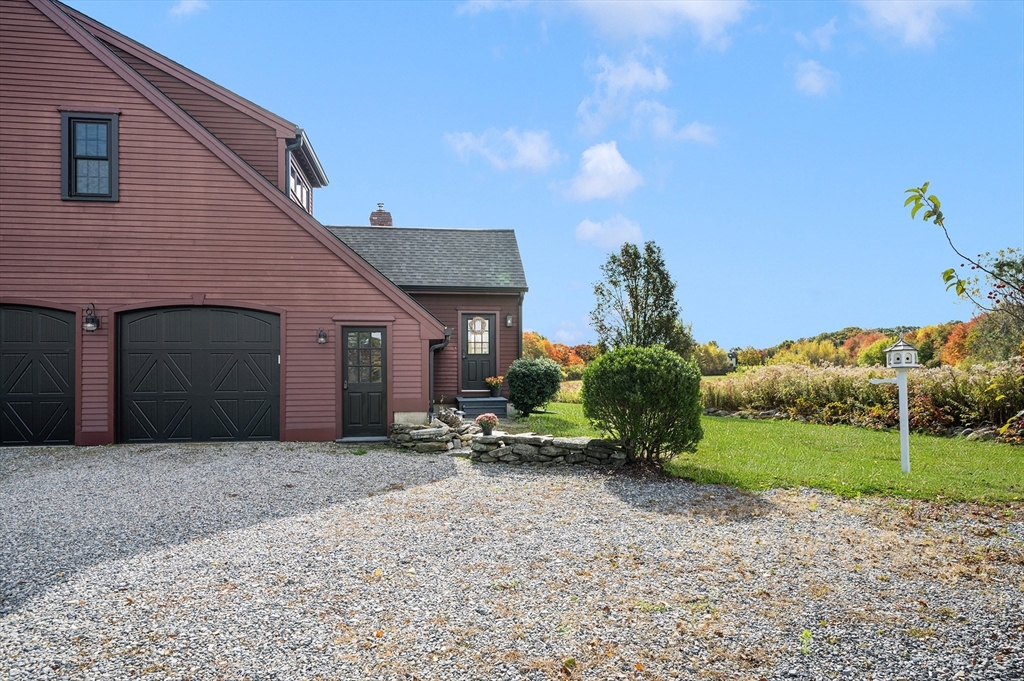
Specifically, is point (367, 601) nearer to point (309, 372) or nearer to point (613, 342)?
point (309, 372)

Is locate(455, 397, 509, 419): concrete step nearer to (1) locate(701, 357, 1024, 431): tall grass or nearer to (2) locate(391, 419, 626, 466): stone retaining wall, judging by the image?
(2) locate(391, 419, 626, 466): stone retaining wall

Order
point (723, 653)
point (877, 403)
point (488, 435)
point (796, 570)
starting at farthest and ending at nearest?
point (877, 403)
point (488, 435)
point (796, 570)
point (723, 653)

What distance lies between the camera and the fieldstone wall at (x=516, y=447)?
9164mm

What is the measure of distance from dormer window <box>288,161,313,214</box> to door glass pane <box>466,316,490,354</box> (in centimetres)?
501

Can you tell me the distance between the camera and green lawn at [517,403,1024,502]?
7965 mm

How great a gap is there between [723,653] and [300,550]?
3.57 meters

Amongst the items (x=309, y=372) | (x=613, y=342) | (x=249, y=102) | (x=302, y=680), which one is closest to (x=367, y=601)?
(x=302, y=680)

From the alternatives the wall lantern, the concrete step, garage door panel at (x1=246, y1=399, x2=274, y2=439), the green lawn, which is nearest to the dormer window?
the wall lantern

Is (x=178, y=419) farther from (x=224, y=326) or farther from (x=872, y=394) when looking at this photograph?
(x=872, y=394)

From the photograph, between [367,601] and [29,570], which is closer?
[367,601]

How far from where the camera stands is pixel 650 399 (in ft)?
27.7

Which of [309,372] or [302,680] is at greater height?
[309,372]

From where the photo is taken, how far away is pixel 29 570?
17.4 feet

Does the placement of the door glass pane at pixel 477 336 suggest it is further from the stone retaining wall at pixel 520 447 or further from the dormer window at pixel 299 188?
the stone retaining wall at pixel 520 447
